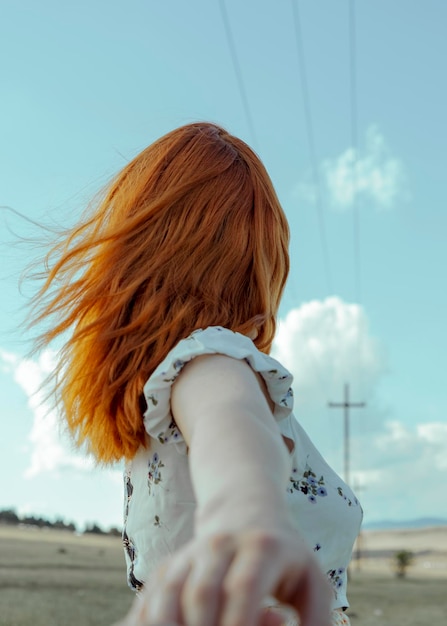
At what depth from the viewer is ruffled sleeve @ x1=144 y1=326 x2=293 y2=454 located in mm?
1017

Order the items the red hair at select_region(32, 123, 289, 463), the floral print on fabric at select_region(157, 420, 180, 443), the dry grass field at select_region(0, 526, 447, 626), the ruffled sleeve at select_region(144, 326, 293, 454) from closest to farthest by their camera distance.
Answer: the ruffled sleeve at select_region(144, 326, 293, 454) → the floral print on fabric at select_region(157, 420, 180, 443) → the red hair at select_region(32, 123, 289, 463) → the dry grass field at select_region(0, 526, 447, 626)

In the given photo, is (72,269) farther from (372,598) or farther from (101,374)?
(372,598)

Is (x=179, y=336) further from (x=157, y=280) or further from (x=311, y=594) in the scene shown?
(x=311, y=594)

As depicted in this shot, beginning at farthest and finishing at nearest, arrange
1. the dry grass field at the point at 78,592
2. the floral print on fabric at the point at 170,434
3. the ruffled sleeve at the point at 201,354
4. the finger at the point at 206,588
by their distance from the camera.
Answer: the dry grass field at the point at 78,592, the floral print on fabric at the point at 170,434, the ruffled sleeve at the point at 201,354, the finger at the point at 206,588

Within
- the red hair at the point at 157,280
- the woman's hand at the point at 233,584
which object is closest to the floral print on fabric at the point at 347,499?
the red hair at the point at 157,280

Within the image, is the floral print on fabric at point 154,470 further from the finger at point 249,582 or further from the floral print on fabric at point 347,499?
the finger at point 249,582

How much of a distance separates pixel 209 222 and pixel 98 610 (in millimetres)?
12451

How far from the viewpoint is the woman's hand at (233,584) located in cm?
47

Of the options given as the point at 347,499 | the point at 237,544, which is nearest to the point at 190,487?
the point at 347,499

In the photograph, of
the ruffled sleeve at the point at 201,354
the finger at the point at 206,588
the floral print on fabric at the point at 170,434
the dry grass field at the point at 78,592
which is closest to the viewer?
the finger at the point at 206,588

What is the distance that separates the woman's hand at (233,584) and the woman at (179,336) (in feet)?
0.81

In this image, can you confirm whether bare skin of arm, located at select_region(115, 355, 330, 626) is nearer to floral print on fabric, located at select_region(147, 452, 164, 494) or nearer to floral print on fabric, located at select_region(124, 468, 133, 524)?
floral print on fabric, located at select_region(147, 452, 164, 494)

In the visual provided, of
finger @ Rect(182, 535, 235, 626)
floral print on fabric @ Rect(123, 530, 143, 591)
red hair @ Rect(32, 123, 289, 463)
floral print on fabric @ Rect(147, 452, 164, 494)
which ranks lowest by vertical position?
finger @ Rect(182, 535, 235, 626)

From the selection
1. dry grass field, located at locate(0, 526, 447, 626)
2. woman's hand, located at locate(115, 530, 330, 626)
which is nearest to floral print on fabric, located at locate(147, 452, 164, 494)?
woman's hand, located at locate(115, 530, 330, 626)
